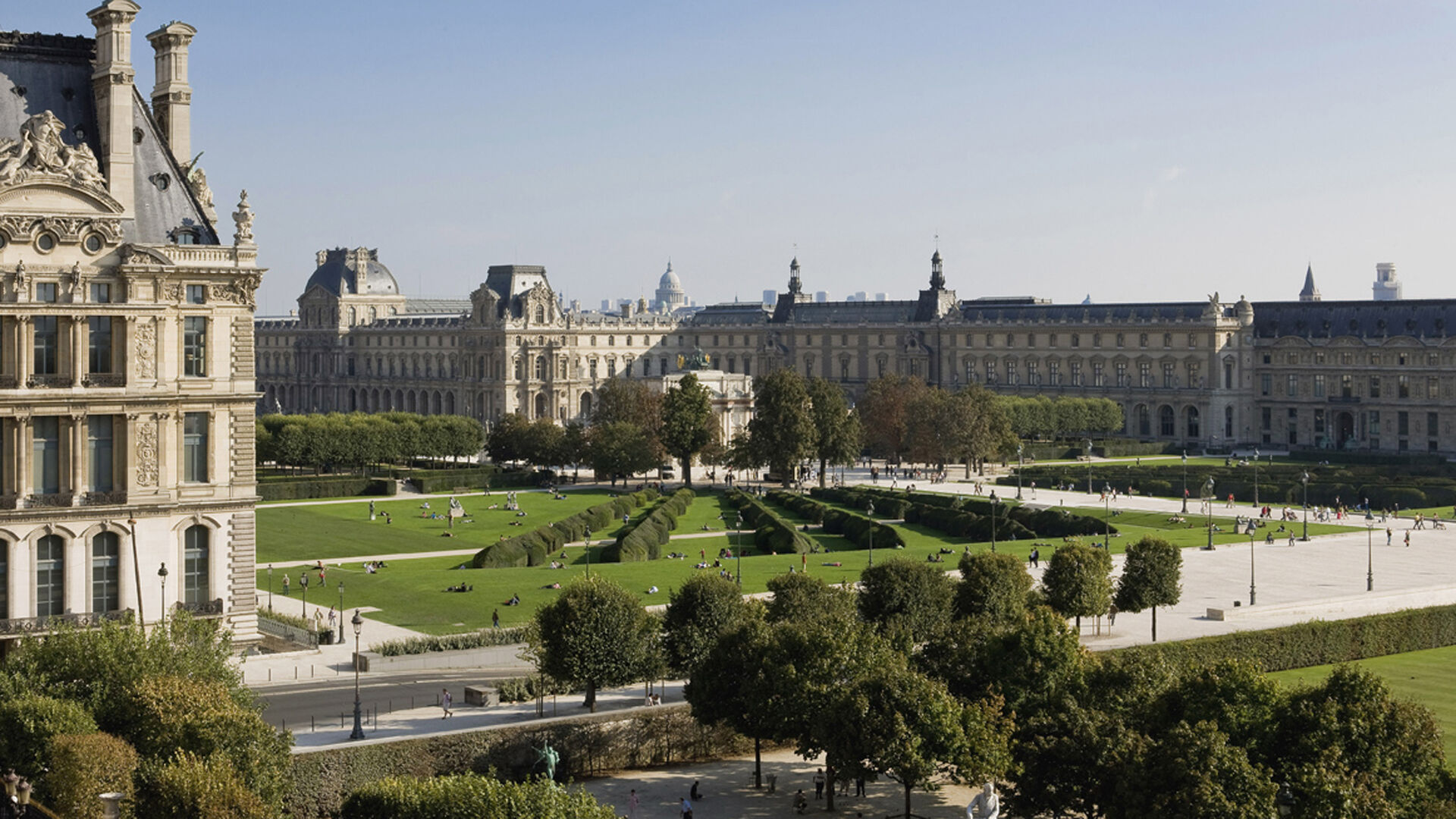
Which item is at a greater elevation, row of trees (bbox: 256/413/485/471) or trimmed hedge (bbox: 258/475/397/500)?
row of trees (bbox: 256/413/485/471)

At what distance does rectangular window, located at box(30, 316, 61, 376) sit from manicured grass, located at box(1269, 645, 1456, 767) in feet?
111

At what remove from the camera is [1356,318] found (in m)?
147

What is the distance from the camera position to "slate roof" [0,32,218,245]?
4969 cm

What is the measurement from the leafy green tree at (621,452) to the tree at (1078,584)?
56253mm

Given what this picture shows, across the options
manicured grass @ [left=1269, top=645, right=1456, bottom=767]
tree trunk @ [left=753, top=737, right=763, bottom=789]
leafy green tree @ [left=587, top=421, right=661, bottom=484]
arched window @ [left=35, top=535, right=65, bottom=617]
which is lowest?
tree trunk @ [left=753, top=737, right=763, bottom=789]

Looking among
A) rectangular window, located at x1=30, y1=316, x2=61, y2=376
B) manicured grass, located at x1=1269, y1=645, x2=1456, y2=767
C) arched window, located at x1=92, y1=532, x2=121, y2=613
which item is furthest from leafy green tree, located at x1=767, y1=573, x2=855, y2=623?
rectangular window, located at x1=30, y1=316, x2=61, y2=376

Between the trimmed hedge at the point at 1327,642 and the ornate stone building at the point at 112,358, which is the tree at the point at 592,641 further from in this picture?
the trimmed hedge at the point at 1327,642

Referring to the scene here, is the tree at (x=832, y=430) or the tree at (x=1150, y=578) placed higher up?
the tree at (x=832, y=430)

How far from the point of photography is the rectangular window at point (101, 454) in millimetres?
48312

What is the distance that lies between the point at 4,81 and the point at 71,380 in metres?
8.97

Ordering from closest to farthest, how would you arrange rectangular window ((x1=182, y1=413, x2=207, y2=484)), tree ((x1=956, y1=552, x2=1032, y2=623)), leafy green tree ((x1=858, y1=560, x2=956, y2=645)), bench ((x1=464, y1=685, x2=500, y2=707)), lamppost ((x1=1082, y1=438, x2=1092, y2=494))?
rectangular window ((x1=182, y1=413, x2=207, y2=484))
bench ((x1=464, y1=685, x2=500, y2=707))
leafy green tree ((x1=858, y1=560, x2=956, y2=645))
tree ((x1=956, y1=552, x2=1032, y2=623))
lamppost ((x1=1082, y1=438, x2=1092, y2=494))

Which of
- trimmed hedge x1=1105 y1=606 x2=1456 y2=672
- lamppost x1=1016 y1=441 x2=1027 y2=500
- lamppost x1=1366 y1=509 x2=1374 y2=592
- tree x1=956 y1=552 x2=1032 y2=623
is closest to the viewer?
trimmed hedge x1=1105 y1=606 x2=1456 y2=672

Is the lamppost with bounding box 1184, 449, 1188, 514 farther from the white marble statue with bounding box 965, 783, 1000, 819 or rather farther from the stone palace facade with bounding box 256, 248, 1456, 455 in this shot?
the white marble statue with bounding box 965, 783, 1000, 819

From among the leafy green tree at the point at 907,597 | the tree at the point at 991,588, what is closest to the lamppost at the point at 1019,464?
the tree at the point at 991,588
